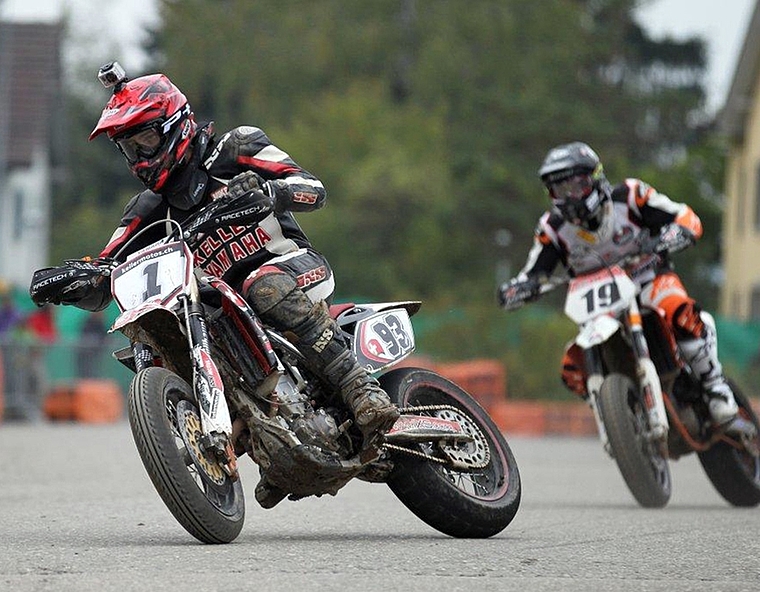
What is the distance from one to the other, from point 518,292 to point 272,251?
3484mm

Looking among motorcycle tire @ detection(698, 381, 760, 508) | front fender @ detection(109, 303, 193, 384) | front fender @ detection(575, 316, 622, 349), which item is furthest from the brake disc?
motorcycle tire @ detection(698, 381, 760, 508)

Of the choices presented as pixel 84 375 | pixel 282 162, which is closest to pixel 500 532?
pixel 282 162

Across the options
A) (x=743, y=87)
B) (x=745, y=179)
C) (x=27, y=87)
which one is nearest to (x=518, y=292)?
(x=743, y=87)

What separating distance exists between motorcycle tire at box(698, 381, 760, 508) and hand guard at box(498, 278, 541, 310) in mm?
1330

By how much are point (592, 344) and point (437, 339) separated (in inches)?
577

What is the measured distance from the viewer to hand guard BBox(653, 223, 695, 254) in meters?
10.3

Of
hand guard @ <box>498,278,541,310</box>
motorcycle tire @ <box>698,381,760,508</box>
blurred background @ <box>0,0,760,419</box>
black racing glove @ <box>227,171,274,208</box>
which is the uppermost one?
black racing glove @ <box>227,171,274,208</box>

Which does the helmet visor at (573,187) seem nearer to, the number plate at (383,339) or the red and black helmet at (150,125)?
the number plate at (383,339)

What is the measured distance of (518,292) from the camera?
34.6ft

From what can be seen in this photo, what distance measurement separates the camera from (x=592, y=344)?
10000mm

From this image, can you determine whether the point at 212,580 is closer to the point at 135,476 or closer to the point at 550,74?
the point at 135,476

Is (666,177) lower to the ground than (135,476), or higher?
lower

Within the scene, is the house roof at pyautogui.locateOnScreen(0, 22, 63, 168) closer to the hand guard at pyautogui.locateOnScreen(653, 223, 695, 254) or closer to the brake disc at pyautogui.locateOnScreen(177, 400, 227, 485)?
the hand guard at pyautogui.locateOnScreen(653, 223, 695, 254)

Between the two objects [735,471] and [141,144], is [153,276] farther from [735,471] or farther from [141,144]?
[735,471]
